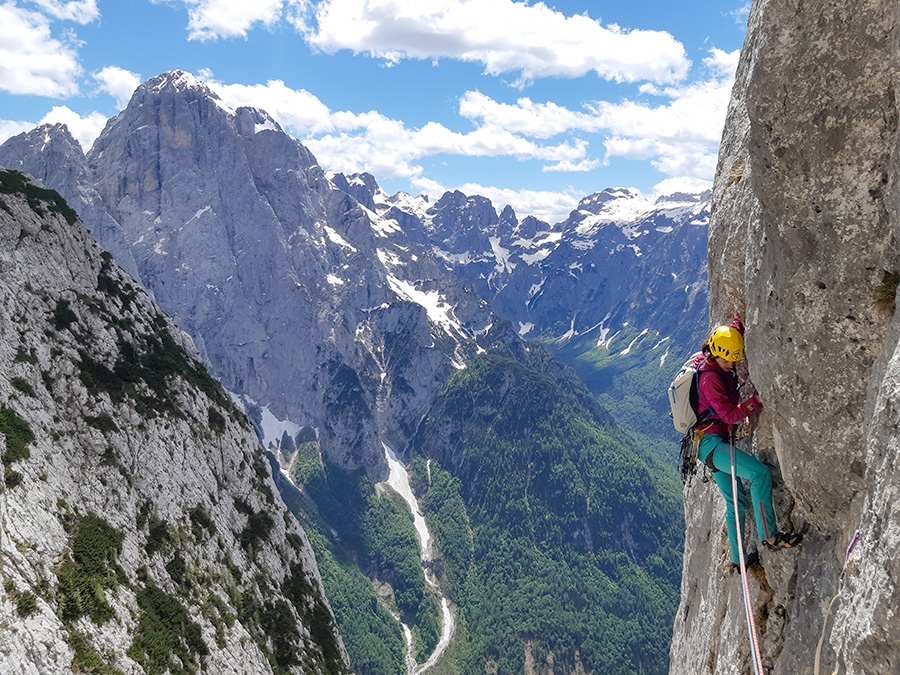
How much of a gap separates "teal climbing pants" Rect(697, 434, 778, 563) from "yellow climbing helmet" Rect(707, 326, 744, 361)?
5.89ft

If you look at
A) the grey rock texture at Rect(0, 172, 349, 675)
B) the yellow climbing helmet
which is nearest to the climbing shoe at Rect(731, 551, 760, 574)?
the yellow climbing helmet

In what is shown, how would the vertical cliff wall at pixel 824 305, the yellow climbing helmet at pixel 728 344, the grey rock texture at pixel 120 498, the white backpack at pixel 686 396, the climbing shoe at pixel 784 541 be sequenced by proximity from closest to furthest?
the vertical cliff wall at pixel 824 305 → the climbing shoe at pixel 784 541 → the yellow climbing helmet at pixel 728 344 → the white backpack at pixel 686 396 → the grey rock texture at pixel 120 498

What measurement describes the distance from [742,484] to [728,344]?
120 inches

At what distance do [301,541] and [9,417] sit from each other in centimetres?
2963

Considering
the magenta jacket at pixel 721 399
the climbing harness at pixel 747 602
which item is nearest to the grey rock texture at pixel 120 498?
the climbing harness at pixel 747 602

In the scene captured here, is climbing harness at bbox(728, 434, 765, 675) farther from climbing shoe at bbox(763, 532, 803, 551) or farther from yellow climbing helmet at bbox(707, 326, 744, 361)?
yellow climbing helmet at bbox(707, 326, 744, 361)

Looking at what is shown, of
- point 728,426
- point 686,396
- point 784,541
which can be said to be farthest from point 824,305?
point 784,541

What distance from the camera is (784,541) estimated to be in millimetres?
9930

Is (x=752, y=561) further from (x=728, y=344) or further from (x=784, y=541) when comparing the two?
(x=728, y=344)

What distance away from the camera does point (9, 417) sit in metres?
30.9

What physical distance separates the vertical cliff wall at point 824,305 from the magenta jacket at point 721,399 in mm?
786

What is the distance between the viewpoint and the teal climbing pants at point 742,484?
10.5 meters

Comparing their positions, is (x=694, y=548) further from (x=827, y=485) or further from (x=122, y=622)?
(x=122, y=622)

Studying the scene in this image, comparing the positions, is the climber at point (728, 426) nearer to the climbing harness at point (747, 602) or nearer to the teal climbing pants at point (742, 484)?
the teal climbing pants at point (742, 484)
